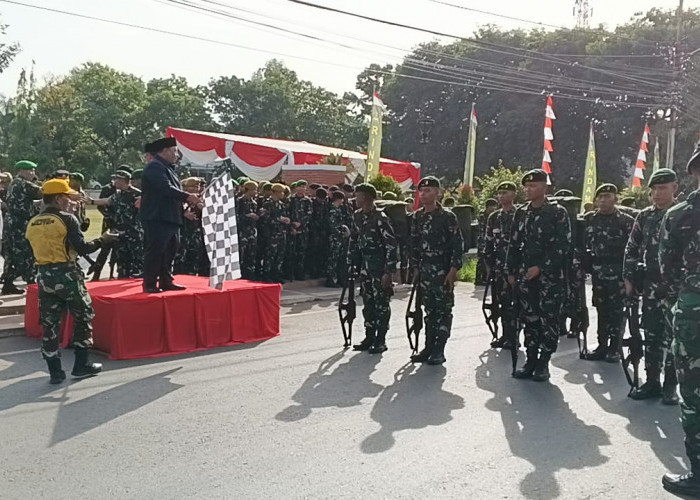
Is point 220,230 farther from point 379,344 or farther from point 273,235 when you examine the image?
point 273,235

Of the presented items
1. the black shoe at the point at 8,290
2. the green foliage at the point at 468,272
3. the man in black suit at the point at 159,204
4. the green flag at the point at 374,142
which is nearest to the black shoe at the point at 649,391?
the man in black suit at the point at 159,204

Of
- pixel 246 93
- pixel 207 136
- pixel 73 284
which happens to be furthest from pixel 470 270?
pixel 246 93

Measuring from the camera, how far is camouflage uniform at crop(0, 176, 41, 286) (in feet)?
34.9

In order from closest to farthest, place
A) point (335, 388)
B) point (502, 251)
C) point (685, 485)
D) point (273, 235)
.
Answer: point (685, 485) → point (335, 388) → point (502, 251) → point (273, 235)

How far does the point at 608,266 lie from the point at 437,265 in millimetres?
2126

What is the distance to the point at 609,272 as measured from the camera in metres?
8.23

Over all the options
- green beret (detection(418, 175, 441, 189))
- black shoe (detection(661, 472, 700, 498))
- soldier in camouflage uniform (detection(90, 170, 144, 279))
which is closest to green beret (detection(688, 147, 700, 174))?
black shoe (detection(661, 472, 700, 498))

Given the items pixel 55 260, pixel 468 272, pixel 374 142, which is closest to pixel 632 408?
pixel 55 260

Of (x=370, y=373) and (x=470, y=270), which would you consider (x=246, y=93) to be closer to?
(x=470, y=270)

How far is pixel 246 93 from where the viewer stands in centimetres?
5978

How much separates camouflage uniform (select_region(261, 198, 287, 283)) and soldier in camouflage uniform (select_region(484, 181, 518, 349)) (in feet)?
14.8

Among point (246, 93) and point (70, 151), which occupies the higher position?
point (246, 93)

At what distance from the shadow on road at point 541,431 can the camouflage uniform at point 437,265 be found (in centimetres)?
67

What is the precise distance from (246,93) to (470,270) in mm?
46542
